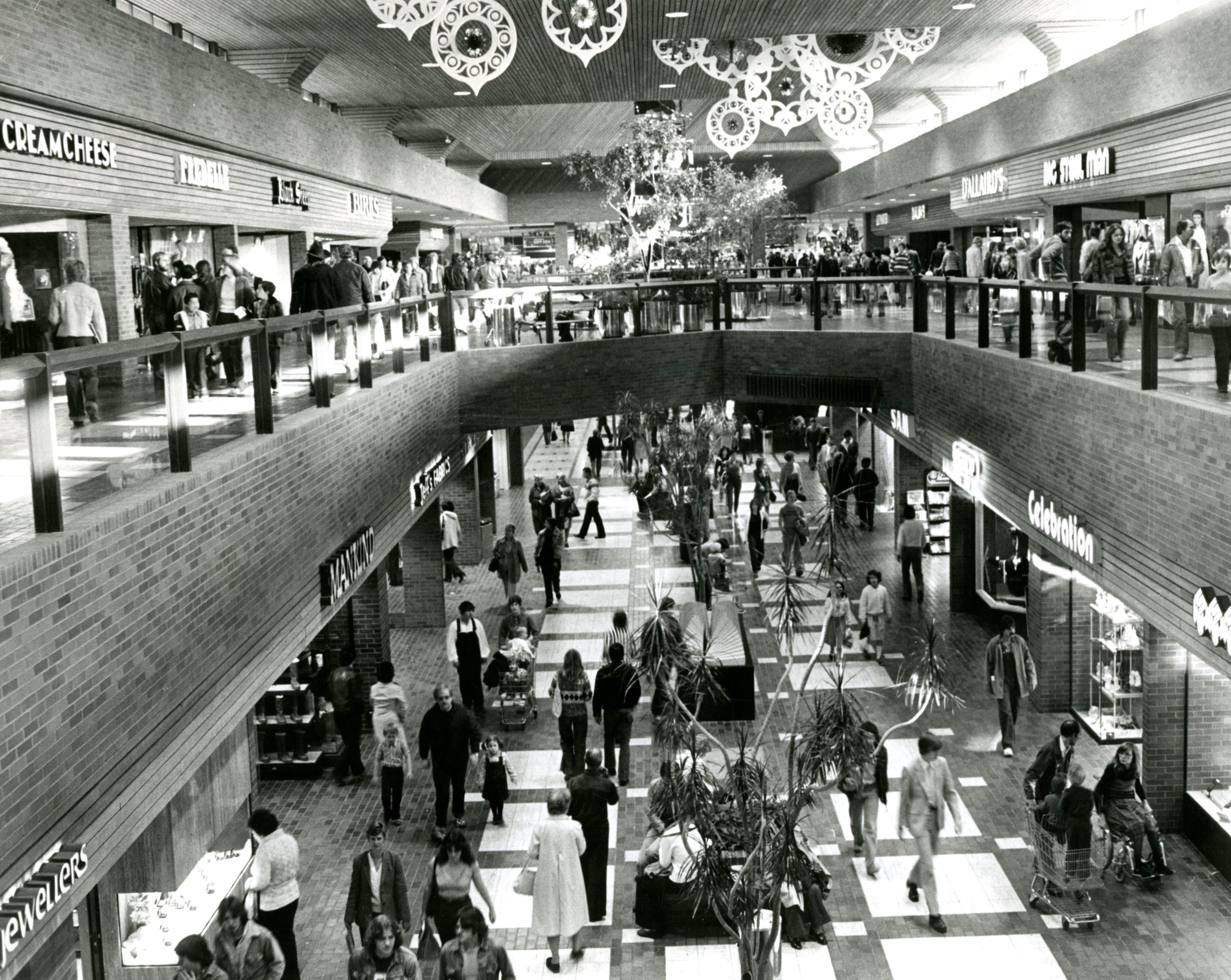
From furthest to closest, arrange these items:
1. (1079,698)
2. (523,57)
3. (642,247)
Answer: (642,247) → (523,57) → (1079,698)

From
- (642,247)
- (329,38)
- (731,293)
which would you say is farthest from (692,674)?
(642,247)

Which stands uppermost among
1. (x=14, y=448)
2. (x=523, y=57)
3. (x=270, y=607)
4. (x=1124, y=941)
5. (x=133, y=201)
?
(x=523, y=57)

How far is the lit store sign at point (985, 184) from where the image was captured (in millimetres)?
30609

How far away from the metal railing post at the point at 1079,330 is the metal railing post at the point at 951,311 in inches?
205

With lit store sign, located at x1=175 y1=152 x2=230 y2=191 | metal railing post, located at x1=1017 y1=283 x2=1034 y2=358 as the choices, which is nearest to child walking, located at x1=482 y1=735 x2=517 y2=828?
metal railing post, located at x1=1017 y1=283 x2=1034 y2=358

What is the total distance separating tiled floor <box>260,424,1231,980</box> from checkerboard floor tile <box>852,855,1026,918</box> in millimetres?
18

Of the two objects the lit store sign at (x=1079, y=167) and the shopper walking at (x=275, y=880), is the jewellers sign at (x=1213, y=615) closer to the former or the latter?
the shopper walking at (x=275, y=880)

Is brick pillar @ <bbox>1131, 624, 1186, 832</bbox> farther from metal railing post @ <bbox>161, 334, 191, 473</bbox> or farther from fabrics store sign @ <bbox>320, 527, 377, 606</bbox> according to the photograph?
metal railing post @ <bbox>161, 334, 191, 473</bbox>

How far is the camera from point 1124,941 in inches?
432

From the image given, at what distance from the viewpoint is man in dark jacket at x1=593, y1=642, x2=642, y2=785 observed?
14.1 metres

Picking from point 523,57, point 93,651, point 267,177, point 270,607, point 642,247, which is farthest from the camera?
point 642,247

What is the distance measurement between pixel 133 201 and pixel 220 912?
36.2 feet

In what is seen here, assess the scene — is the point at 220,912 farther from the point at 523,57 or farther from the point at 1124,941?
the point at 523,57

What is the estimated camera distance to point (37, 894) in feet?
18.0
